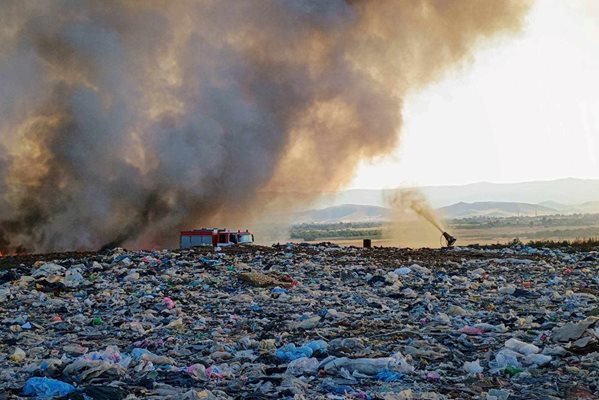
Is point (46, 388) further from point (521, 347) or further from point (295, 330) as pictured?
point (521, 347)

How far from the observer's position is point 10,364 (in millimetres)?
5273

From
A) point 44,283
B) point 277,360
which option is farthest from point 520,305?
point 44,283

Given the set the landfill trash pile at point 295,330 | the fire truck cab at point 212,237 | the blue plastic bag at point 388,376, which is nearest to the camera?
Answer: the landfill trash pile at point 295,330

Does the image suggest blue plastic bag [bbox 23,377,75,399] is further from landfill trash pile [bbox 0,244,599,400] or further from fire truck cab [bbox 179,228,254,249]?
fire truck cab [bbox 179,228,254,249]

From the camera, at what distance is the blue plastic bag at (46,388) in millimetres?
4180

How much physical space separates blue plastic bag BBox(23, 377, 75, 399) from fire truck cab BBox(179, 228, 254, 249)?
15962 millimetres

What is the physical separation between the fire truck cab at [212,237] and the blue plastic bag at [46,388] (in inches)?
628

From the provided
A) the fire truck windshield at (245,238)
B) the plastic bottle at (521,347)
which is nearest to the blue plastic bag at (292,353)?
the plastic bottle at (521,347)

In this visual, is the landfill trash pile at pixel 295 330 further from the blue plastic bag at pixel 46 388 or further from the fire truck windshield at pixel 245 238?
the fire truck windshield at pixel 245 238

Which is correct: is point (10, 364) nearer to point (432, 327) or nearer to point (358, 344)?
point (358, 344)

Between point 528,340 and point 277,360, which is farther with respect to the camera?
point 528,340

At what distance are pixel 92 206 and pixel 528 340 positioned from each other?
84.2ft

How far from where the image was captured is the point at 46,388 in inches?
167

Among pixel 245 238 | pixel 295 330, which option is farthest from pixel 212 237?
pixel 295 330
